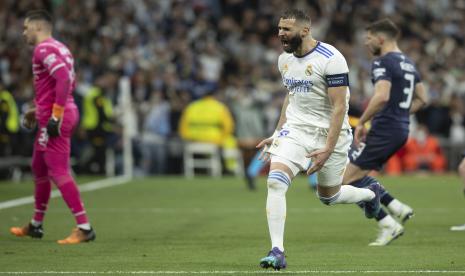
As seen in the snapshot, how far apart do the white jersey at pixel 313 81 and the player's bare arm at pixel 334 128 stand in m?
0.09

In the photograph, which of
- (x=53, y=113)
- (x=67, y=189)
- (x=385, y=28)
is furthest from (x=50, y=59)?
Answer: (x=385, y=28)

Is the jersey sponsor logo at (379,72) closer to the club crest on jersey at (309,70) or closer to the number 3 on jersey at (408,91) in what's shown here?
the number 3 on jersey at (408,91)

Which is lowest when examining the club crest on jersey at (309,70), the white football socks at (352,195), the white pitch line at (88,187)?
the white pitch line at (88,187)

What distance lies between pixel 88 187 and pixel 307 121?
1200 cm

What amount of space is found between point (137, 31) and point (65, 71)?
16706 mm

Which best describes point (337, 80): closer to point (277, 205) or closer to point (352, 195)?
point (277, 205)

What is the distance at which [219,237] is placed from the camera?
11617 millimetres

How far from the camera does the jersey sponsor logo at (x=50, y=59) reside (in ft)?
35.1

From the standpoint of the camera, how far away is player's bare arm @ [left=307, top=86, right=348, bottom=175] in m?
8.78

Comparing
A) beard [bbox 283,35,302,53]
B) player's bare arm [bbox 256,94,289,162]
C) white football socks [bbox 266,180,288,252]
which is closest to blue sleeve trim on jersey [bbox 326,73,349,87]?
beard [bbox 283,35,302,53]

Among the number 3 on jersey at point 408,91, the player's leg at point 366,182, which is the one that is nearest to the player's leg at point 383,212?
the player's leg at point 366,182

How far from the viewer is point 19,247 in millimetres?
10500

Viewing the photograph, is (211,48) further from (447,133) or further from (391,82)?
(391,82)

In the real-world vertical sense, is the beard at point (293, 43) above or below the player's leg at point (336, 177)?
above
